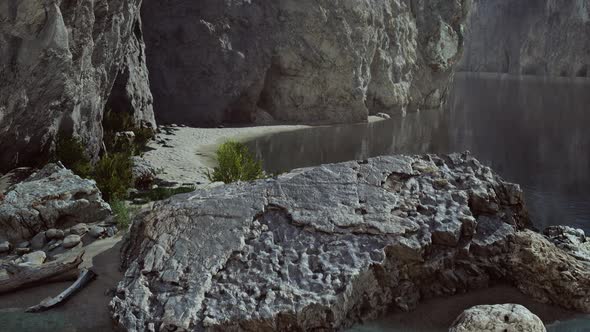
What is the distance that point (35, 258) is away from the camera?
33.0ft

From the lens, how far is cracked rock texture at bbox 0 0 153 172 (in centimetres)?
1248

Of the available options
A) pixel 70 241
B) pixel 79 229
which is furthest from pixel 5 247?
pixel 79 229

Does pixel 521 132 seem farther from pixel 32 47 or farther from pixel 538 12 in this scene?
pixel 538 12

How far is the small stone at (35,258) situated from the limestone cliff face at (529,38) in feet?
244

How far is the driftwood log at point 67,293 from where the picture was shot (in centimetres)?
862

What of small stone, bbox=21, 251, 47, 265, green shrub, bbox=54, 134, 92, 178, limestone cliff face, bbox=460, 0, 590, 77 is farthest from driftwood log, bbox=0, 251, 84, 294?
limestone cliff face, bbox=460, 0, 590, 77

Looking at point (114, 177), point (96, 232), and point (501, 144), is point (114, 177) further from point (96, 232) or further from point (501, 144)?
point (501, 144)

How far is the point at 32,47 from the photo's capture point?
42.0 feet

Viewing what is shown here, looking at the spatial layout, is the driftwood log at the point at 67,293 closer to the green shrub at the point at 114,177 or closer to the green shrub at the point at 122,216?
the green shrub at the point at 122,216

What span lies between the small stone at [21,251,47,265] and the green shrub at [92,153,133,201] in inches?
126

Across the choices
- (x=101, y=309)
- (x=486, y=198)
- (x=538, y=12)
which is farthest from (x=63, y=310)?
(x=538, y=12)

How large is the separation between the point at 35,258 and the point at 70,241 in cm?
71

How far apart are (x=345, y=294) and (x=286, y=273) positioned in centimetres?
87

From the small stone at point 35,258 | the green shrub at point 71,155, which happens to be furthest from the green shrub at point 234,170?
the small stone at point 35,258
